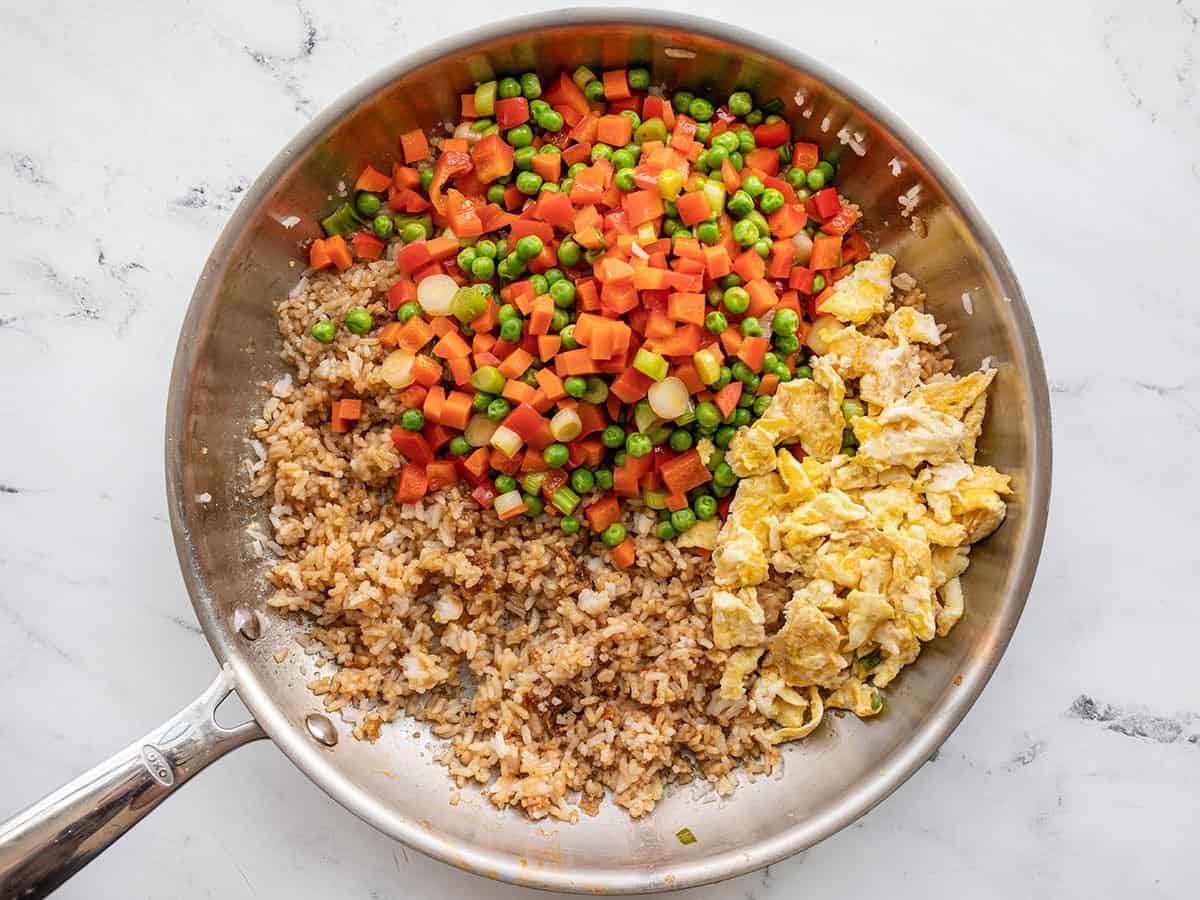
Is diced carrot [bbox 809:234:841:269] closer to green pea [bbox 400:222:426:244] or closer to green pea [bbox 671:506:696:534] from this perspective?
green pea [bbox 671:506:696:534]

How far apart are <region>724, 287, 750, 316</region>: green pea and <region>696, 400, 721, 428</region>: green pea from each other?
323mm

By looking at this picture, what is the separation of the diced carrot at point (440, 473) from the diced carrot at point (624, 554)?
2.05 feet

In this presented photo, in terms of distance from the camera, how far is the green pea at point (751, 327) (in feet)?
10.6

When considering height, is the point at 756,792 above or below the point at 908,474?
below

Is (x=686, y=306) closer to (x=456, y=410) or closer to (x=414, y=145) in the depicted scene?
(x=456, y=410)

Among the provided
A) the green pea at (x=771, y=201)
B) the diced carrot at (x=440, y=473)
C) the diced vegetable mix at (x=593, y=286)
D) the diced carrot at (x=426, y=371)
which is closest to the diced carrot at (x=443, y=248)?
the diced vegetable mix at (x=593, y=286)

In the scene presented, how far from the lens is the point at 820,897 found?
3.59 metres

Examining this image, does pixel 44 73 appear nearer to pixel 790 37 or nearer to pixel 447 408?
pixel 447 408

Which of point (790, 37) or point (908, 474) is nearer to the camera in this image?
point (908, 474)

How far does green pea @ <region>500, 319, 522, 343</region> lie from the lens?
3.25 m

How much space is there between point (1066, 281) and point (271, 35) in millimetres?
3091

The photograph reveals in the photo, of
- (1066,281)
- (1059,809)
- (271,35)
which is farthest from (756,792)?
(271,35)

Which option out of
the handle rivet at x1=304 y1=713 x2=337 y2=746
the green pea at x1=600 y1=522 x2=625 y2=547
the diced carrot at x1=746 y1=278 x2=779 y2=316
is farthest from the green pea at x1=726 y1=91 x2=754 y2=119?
the handle rivet at x1=304 y1=713 x2=337 y2=746

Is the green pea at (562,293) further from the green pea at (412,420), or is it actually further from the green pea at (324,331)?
the green pea at (324,331)
